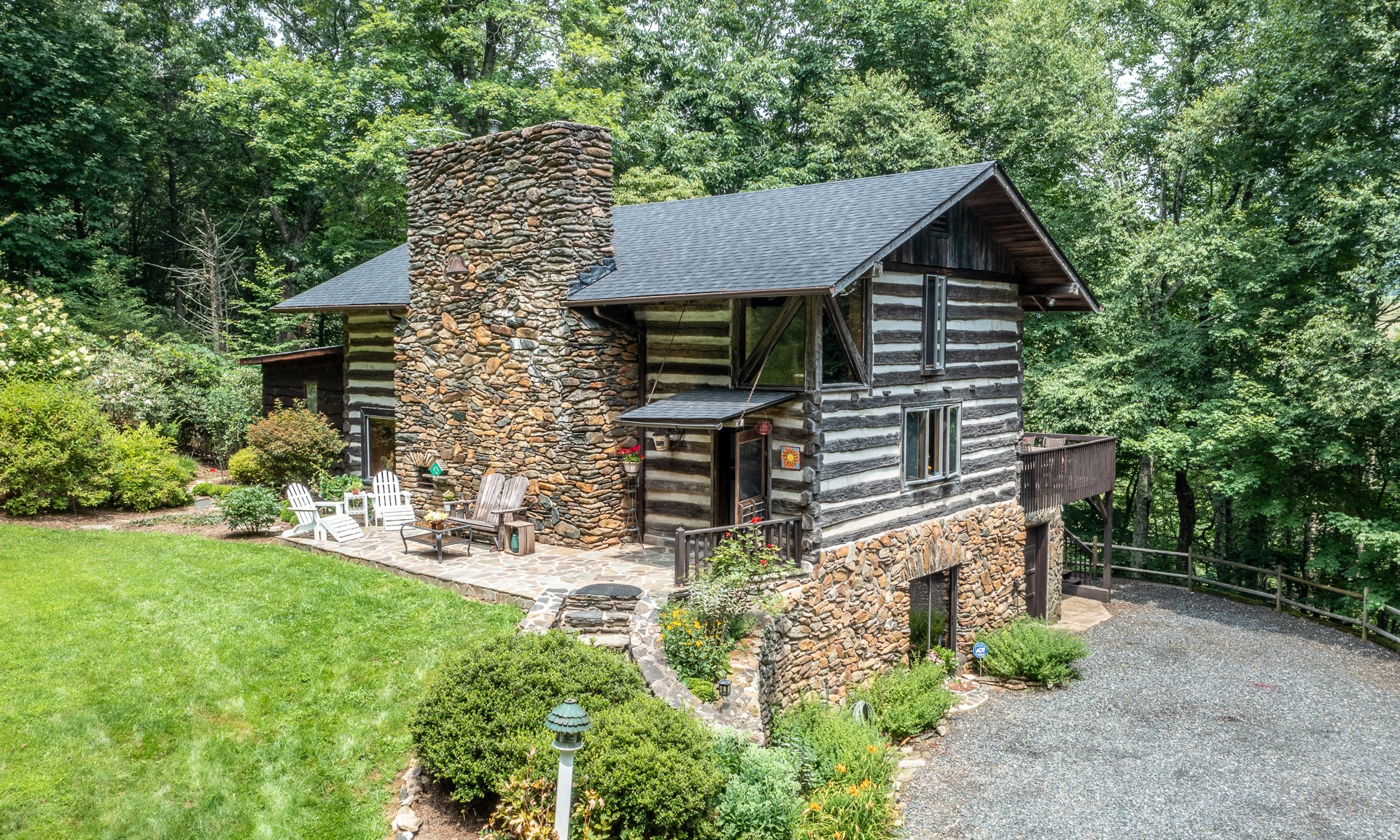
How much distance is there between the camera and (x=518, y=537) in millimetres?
13352

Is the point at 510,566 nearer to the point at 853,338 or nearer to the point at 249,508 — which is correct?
the point at 249,508

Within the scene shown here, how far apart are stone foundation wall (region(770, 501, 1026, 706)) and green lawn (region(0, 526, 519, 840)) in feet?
A: 12.3

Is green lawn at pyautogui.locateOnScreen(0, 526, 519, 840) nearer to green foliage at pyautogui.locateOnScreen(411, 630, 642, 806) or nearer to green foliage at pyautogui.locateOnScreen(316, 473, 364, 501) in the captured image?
green foliage at pyautogui.locateOnScreen(411, 630, 642, 806)

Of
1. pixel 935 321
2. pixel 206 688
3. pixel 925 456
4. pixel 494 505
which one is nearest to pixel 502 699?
pixel 206 688

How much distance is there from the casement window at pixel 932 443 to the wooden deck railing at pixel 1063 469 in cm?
293

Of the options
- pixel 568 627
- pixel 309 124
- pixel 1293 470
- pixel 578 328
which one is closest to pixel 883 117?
pixel 1293 470

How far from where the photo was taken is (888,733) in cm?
1183

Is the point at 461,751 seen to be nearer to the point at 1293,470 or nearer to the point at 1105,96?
the point at 1293,470

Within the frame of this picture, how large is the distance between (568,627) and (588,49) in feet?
77.4

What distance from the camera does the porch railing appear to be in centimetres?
1048

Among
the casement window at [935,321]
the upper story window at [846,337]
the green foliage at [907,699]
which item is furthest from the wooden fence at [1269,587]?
the upper story window at [846,337]

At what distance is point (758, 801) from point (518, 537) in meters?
6.72

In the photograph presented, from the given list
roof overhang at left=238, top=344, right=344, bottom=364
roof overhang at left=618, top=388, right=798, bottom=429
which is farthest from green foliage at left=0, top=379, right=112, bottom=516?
roof overhang at left=618, top=388, right=798, bottom=429

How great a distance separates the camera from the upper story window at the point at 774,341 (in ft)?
38.0
